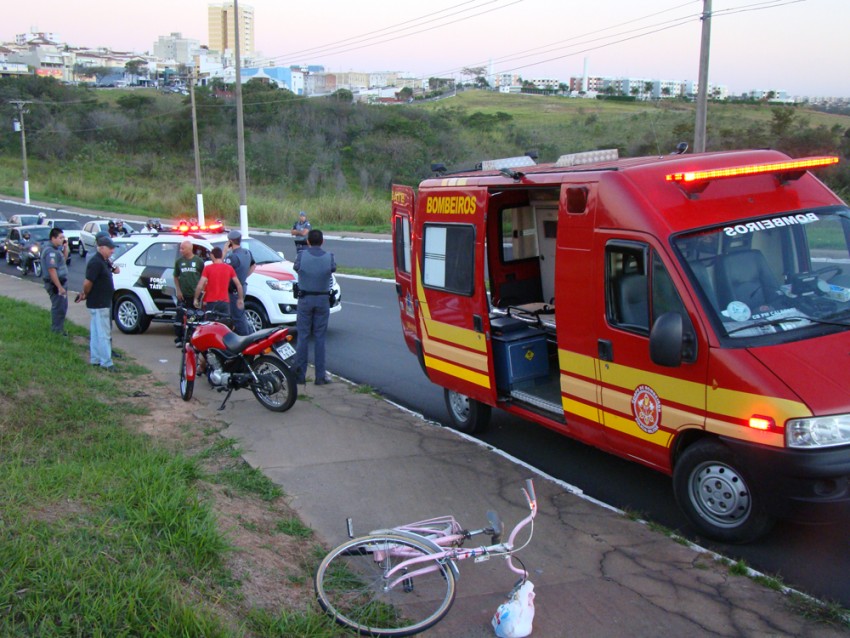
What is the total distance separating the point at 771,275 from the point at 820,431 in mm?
1352

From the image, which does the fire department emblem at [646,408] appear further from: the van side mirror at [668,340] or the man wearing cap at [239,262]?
the man wearing cap at [239,262]

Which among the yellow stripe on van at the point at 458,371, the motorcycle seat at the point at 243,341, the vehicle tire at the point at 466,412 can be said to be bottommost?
the vehicle tire at the point at 466,412

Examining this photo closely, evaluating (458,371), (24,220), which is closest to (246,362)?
(458,371)

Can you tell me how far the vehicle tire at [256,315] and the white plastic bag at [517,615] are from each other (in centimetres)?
963

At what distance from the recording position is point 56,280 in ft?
39.5

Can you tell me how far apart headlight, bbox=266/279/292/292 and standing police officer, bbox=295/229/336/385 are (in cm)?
346

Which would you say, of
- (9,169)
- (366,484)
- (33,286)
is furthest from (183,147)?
(366,484)

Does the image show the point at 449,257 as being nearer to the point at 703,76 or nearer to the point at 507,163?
the point at 507,163

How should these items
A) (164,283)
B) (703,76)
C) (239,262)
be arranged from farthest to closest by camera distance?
(703,76), (164,283), (239,262)

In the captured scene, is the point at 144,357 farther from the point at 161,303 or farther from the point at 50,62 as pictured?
the point at 50,62

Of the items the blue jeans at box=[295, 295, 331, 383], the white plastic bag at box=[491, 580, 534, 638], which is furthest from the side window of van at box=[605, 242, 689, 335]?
the blue jeans at box=[295, 295, 331, 383]

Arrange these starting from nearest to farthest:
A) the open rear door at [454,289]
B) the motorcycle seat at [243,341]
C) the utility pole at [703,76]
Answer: the open rear door at [454,289] → the motorcycle seat at [243,341] → the utility pole at [703,76]

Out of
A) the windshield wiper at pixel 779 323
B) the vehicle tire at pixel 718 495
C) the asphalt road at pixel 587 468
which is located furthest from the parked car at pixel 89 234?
the windshield wiper at pixel 779 323

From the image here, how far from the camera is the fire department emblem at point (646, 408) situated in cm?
568
